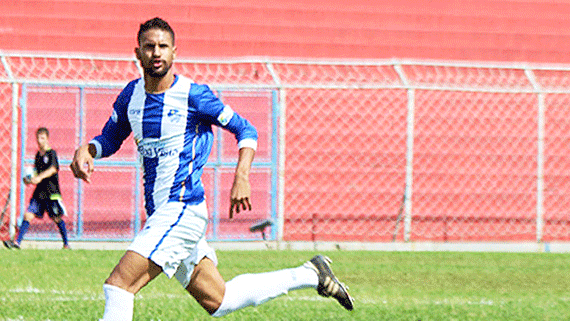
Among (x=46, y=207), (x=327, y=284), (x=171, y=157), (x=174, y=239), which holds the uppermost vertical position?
(x=171, y=157)

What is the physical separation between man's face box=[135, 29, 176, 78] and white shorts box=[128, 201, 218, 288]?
0.65 metres

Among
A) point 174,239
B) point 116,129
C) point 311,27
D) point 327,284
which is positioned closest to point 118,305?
point 174,239

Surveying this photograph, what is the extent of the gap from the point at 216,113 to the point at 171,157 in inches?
12.1

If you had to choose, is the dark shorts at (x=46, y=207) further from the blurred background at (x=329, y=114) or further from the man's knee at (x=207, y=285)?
the man's knee at (x=207, y=285)

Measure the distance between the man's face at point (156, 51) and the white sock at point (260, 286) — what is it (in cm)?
117

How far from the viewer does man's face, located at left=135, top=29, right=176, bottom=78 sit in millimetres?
5086

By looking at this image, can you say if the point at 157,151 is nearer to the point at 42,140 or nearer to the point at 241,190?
the point at 241,190

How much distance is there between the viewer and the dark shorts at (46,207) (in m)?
13.0

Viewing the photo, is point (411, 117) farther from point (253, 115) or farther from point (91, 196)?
point (91, 196)

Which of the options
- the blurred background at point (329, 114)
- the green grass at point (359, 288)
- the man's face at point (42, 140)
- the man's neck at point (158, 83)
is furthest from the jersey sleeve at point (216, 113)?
the blurred background at point (329, 114)

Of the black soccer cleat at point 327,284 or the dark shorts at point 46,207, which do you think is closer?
the black soccer cleat at point 327,284

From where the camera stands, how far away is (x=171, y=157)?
5.16 m

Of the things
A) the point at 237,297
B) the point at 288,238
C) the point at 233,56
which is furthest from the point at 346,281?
the point at 233,56

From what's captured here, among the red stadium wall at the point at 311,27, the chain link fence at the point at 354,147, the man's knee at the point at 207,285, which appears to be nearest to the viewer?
the man's knee at the point at 207,285
